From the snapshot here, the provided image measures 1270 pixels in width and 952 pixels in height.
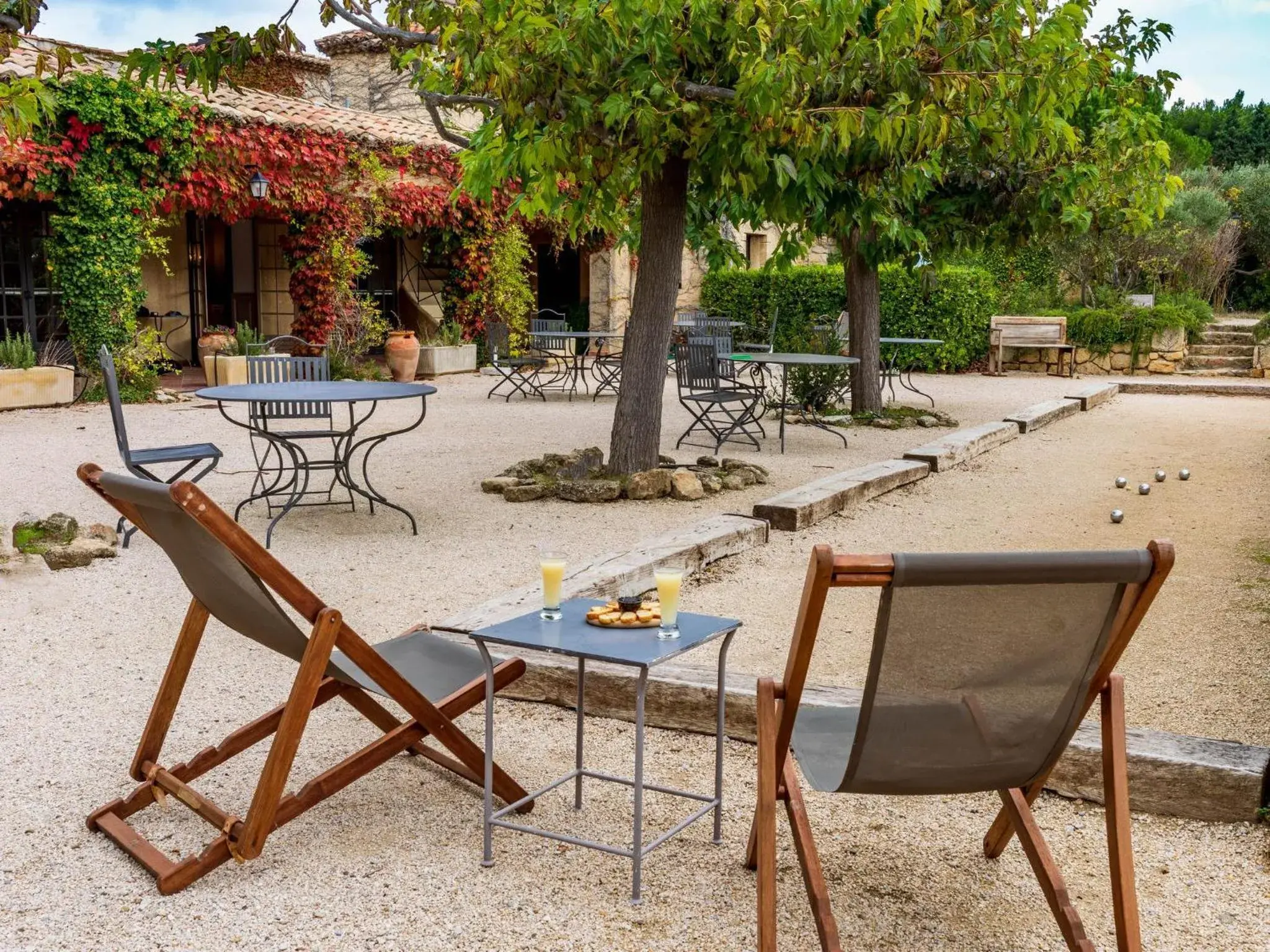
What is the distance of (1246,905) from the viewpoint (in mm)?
2340

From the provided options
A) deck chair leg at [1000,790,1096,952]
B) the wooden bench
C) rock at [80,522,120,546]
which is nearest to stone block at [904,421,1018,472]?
rock at [80,522,120,546]

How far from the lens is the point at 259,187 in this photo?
1230cm

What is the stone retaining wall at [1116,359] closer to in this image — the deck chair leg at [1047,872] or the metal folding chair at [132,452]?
the metal folding chair at [132,452]

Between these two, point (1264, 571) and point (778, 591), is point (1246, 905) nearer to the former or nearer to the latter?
point (778, 591)

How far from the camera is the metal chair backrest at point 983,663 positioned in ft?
6.05

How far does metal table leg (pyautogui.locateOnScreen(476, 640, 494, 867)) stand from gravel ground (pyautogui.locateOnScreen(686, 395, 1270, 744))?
1.33 m

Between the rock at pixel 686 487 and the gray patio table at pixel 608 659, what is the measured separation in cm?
396

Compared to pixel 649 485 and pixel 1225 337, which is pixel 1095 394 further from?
pixel 649 485

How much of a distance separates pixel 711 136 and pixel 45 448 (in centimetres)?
520

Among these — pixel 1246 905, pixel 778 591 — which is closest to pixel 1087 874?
pixel 1246 905

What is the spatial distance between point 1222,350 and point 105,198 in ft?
48.0

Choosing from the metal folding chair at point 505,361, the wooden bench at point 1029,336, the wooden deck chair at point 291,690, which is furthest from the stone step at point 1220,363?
the wooden deck chair at point 291,690

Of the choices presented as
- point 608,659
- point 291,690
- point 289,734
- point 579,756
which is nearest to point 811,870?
point 608,659

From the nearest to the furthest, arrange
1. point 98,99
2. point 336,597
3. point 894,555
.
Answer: point 894,555
point 336,597
point 98,99
